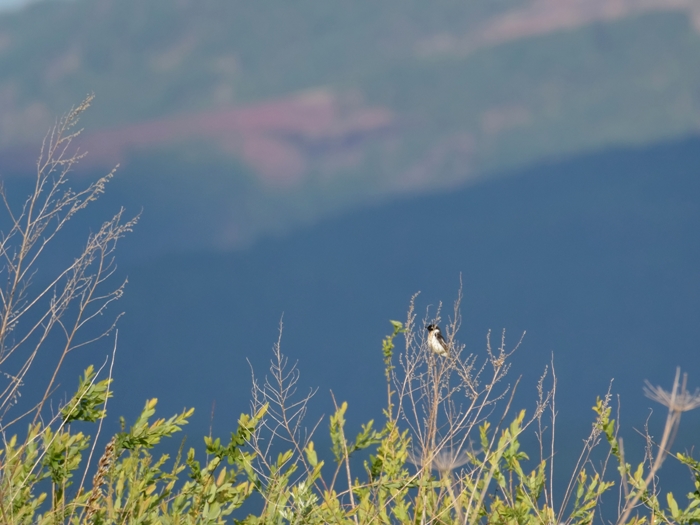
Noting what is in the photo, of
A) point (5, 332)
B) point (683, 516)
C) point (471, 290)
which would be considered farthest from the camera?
point (471, 290)

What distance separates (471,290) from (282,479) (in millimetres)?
8523

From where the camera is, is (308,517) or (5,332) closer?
(5,332)

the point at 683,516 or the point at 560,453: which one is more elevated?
the point at 683,516

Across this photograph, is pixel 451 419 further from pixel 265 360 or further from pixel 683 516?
pixel 265 360

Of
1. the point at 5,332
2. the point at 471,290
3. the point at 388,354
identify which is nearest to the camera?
the point at 5,332

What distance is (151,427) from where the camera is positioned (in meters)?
2.69

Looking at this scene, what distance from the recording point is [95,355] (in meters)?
10.2

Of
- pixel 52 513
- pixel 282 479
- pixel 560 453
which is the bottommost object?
pixel 560 453

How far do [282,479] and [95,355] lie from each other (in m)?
7.92

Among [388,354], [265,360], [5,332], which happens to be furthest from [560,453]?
[5,332]

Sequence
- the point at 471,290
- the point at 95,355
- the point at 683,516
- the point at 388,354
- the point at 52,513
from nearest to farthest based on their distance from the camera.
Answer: the point at 52,513
the point at 683,516
the point at 388,354
the point at 95,355
the point at 471,290

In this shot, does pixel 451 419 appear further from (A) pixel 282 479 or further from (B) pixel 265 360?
(B) pixel 265 360

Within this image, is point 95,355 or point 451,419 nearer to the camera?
point 451,419

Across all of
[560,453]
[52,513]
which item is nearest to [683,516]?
[52,513]
